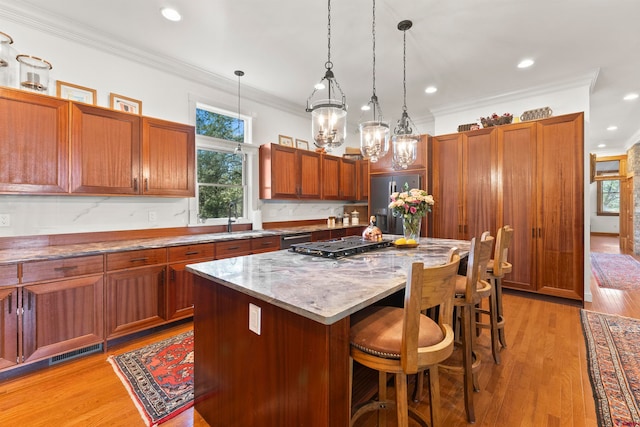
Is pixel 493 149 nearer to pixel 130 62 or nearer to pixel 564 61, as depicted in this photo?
pixel 564 61

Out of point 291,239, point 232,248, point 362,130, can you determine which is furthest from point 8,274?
point 362,130

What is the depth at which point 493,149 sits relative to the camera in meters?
4.17

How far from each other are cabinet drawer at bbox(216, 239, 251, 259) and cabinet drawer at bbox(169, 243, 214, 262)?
10 centimetres

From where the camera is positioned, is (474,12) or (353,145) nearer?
(474,12)

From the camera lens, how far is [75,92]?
2809 mm

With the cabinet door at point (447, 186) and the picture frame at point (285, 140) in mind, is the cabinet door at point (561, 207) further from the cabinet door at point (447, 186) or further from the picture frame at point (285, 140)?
the picture frame at point (285, 140)

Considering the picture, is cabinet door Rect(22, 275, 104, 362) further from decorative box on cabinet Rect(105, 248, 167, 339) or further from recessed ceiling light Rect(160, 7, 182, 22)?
recessed ceiling light Rect(160, 7, 182, 22)

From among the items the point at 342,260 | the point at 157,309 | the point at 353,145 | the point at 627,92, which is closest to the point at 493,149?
the point at 627,92

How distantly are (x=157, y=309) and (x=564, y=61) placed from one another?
5450mm

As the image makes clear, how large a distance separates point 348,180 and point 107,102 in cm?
→ 385

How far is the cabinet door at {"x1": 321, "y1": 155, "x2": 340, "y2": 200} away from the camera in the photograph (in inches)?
198

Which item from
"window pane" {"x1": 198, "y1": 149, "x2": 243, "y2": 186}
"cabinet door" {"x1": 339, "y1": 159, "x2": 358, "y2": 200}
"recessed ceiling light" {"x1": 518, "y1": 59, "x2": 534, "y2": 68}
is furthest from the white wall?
"recessed ceiling light" {"x1": 518, "y1": 59, "x2": 534, "y2": 68}

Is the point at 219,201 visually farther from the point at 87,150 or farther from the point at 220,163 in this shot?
the point at 87,150

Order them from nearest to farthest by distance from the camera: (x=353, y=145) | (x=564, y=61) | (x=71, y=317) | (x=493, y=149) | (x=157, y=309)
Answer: (x=71, y=317) → (x=157, y=309) → (x=564, y=61) → (x=493, y=149) → (x=353, y=145)
